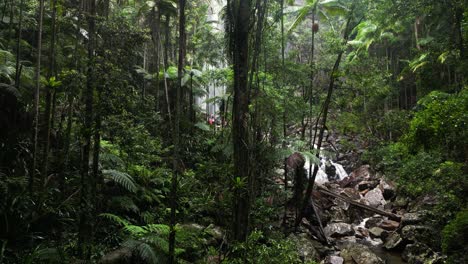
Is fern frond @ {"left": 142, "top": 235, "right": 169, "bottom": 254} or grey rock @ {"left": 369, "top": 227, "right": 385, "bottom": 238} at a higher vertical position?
fern frond @ {"left": 142, "top": 235, "right": 169, "bottom": 254}

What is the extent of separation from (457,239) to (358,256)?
283cm

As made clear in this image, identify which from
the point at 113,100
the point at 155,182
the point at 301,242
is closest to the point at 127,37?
the point at 113,100

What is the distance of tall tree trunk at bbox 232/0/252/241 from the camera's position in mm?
6430

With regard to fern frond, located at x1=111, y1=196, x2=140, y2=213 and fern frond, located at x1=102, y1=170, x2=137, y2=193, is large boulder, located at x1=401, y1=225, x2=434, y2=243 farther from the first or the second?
fern frond, located at x1=102, y1=170, x2=137, y2=193

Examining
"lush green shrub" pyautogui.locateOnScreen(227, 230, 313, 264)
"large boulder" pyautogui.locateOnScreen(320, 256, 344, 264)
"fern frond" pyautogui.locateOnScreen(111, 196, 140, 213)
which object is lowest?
"large boulder" pyautogui.locateOnScreen(320, 256, 344, 264)

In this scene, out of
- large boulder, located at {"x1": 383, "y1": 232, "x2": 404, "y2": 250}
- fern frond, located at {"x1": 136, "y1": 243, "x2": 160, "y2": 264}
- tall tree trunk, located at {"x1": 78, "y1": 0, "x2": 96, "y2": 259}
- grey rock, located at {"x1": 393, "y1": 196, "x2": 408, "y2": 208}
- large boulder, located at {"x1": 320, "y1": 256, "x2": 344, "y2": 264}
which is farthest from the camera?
grey rock, located at {"x1": 393, "y1": 196, "x2": 408, "y2": 208}

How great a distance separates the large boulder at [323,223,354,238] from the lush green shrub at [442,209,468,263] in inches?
173

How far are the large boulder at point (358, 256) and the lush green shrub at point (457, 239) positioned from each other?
2327mm

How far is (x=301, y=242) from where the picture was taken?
9.19 m


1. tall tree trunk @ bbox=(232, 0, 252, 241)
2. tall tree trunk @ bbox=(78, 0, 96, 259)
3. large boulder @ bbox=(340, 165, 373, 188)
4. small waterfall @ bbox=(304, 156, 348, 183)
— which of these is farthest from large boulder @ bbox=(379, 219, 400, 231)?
tall tree trunk @ bbox=(78, 0, 96, 259)

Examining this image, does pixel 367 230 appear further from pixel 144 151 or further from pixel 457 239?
pixel 144 151

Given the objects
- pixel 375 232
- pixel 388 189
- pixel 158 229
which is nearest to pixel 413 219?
pixel 375 232

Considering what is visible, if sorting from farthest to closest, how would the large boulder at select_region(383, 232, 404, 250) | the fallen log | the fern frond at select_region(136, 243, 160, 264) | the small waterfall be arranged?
the small waterfall → the fallen log → the large boulder at select_region(383, 232, 404, 250) → the fern frond at select_region(136, 243, 160, 264)

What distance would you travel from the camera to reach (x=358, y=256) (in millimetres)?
8867
